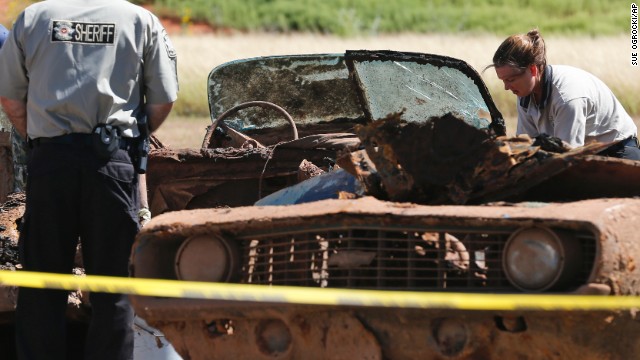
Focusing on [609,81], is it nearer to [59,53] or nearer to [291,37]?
[291,37]

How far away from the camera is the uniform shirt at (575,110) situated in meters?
5.92

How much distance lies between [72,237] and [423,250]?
73.9 inches

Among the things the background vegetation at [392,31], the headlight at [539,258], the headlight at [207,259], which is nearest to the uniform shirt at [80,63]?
the headlight at [207,259]

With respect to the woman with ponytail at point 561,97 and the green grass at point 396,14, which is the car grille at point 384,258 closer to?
the woman with ponytail at point 561,97

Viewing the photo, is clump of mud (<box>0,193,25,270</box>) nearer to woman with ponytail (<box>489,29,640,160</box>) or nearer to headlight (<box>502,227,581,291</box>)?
woman with ponytail (<box>489,29,640,160</box>)

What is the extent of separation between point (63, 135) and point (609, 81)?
1876 centimetres

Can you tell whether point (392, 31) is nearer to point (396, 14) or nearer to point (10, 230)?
point (396, 14)

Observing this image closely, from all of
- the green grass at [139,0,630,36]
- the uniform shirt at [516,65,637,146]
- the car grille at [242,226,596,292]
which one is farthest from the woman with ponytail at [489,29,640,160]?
the green grass at [139,0,630,36]

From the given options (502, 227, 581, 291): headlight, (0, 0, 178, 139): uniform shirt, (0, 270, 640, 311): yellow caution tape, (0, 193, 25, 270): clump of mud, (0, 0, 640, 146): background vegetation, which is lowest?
(0, 0, 640, 146): background vegetation

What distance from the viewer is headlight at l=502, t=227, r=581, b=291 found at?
3.82m

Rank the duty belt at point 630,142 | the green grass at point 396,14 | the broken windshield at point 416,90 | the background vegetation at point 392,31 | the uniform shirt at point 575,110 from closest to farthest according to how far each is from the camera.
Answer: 1. the uniform shirt at point 575,110
2. the duty belt at point 630,142
3. the broken windshield at point 416,90
4. the background vegetation at point 392,31
5. the green grass at point 396,14

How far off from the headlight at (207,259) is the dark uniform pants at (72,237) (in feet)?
3.48

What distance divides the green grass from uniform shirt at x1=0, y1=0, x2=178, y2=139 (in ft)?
91.1

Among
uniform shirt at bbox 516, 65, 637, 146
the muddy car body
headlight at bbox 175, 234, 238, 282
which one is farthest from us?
uniform shirt at bbox 516, 65, 637, 146
